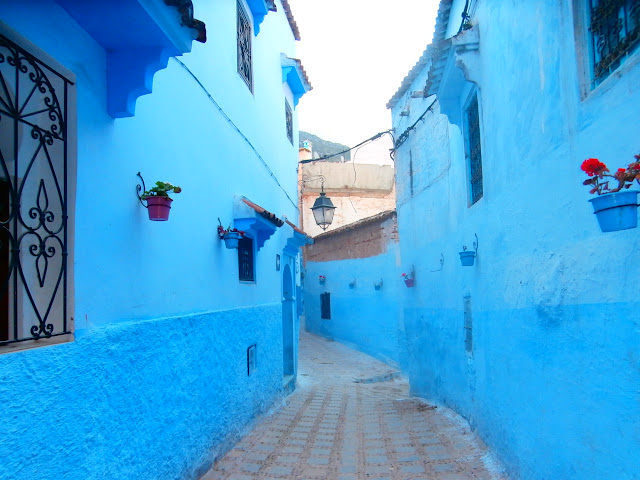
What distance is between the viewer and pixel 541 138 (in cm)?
377

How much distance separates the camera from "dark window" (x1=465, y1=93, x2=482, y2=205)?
232 inches

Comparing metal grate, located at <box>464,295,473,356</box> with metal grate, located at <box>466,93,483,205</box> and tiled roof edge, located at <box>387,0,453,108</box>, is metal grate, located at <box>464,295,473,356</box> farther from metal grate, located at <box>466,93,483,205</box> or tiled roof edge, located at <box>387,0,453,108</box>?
tiled roof edge, located at <box>387,0,453,108</box>

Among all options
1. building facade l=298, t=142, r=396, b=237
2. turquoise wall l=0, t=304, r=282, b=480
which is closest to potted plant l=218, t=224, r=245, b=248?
turquoise wall l=0, t=304, r=282, b=480

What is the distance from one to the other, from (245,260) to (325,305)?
1179 cm

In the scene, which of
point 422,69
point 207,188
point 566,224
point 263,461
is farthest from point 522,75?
point 422,69

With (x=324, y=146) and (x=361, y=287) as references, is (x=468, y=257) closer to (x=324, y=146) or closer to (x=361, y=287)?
(x=361, y=287)

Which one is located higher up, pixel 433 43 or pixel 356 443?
pixel 433 43

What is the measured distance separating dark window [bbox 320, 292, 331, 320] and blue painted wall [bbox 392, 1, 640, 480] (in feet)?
37.4

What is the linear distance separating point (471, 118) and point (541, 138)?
249cm

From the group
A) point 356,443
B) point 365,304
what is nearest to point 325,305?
point 365,304

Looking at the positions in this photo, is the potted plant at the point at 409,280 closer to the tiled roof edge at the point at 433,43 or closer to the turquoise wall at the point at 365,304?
the turquoise wall at the point at 365,304

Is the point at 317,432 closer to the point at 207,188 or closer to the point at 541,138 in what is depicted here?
the point at 207,188

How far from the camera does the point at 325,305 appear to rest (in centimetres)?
1855

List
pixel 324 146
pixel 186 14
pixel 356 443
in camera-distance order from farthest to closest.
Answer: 1. pixel 324 146
2. pixel 356 443
3. pixel 186 14
